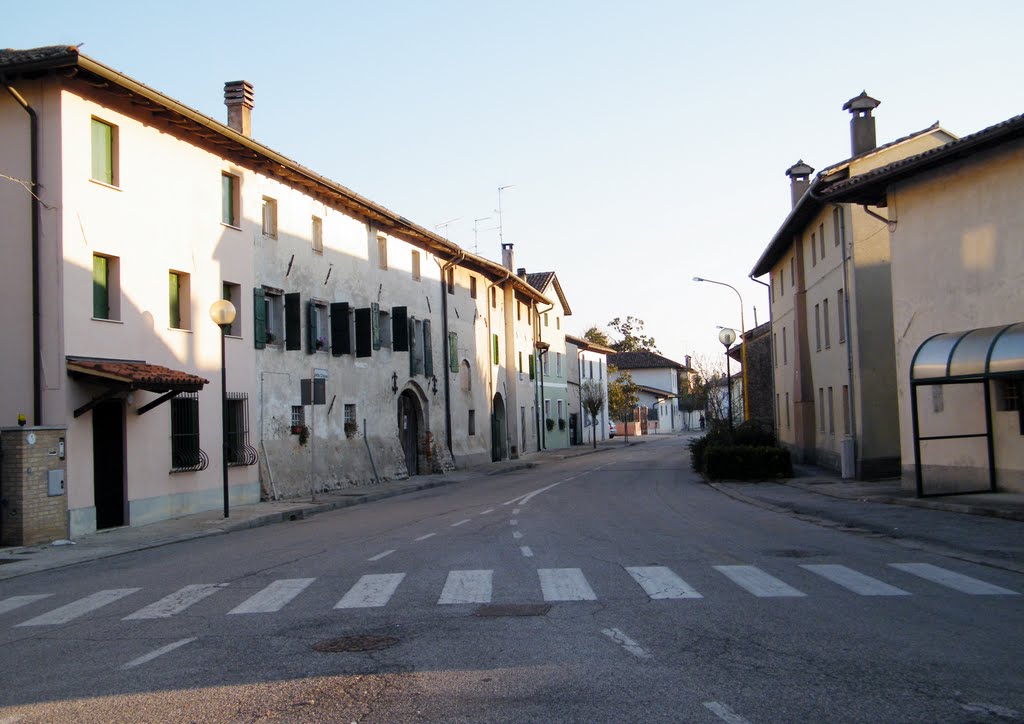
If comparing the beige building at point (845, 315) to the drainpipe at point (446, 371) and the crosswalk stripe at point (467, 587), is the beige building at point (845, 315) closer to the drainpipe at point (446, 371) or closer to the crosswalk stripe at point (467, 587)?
the drainpipe at point (446, 371)

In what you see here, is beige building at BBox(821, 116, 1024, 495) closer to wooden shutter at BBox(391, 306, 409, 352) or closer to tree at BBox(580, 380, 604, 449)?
wooden shutter at BBox(391, 306, 409, 352)

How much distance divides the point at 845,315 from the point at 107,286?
19.1m

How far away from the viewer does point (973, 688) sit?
18.9 ft

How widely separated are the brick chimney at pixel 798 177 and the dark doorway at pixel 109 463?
1089 inches

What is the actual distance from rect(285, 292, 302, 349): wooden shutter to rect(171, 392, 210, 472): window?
14.1ft

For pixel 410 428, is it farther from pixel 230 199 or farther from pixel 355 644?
pixel 355 644

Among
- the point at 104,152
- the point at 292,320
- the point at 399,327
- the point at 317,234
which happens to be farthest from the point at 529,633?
the point at 399,327

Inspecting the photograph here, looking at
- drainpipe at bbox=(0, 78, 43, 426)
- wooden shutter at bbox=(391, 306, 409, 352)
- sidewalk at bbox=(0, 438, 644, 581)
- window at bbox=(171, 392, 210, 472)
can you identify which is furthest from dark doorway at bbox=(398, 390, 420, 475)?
drainpipe at bbox=(0, 78, 43, 426)

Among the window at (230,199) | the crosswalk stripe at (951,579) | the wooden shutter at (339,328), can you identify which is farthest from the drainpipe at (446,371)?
the crosswalk stripe at (951,579)

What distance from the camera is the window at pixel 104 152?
18875mm

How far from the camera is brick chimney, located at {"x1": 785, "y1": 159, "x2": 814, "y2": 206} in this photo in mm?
37838

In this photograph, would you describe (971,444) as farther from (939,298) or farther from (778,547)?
(778,547)

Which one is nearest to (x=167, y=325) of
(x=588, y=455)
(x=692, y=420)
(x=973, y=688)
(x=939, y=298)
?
(x=939, y=298)

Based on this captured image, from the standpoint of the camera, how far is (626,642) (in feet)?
23.3
